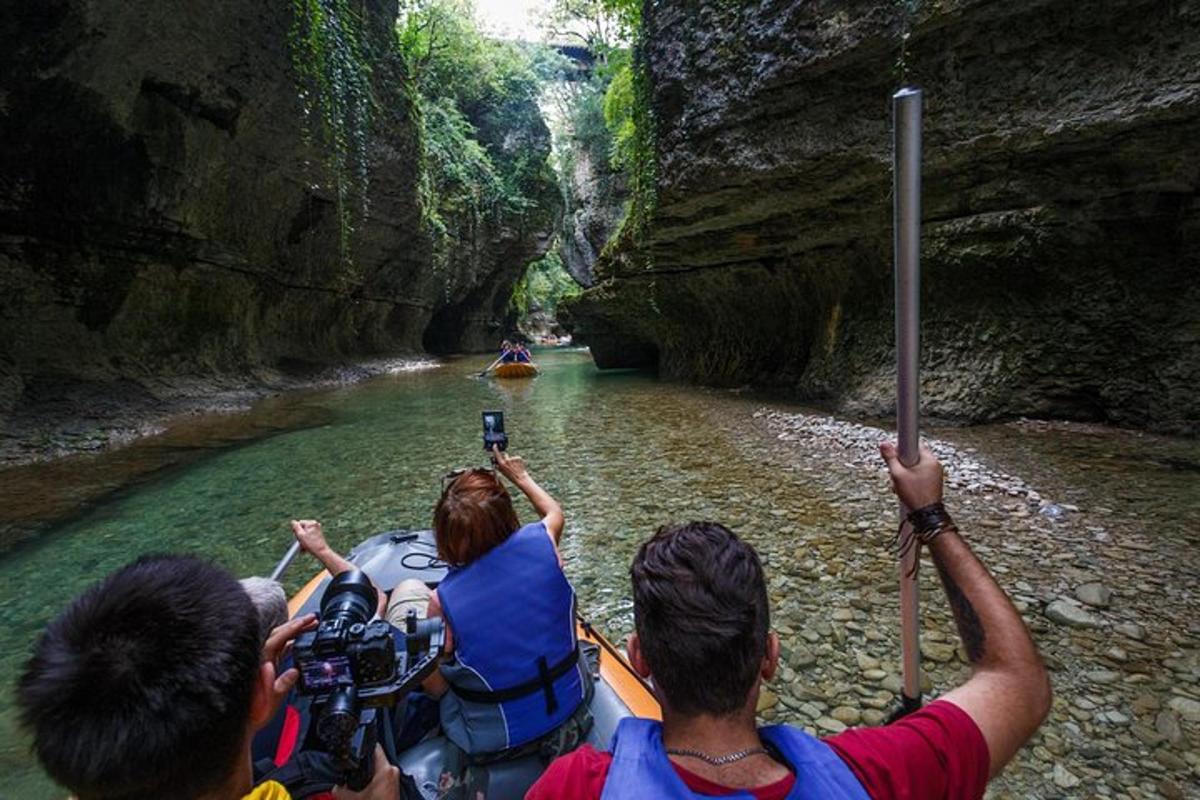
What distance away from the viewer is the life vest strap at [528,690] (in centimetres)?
148

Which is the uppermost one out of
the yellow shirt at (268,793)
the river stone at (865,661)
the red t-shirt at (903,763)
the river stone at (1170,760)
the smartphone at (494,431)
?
the smartphone at (494,431)

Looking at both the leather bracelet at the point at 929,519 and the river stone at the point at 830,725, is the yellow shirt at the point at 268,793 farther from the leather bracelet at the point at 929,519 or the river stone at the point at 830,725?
the river stone at the point at 830,725

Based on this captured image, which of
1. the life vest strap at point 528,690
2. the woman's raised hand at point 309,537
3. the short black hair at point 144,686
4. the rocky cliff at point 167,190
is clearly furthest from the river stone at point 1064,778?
the rocky cliff at point 167,190

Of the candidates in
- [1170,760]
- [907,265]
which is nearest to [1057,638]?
[1170,760]

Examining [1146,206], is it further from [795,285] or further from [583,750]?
[583,750]

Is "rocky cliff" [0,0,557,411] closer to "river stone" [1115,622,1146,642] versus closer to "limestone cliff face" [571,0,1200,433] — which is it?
"limestone cliff face" [571,0,1200,433]

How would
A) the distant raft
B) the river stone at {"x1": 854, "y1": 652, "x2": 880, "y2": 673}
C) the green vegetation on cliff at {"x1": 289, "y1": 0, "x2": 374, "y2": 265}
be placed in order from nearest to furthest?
the river stone at {"x1": 854, "y1": 652, "x2": 880, "y2": 673} → the green vegetation on cliff at {"x1": 289, "y1": 0, "x2": 374, "y2": 265} → the distant raft

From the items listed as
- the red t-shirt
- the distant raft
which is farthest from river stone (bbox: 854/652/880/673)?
the distant raft

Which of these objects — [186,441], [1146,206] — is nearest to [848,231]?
[1146,206]

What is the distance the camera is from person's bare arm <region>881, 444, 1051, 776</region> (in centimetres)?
81

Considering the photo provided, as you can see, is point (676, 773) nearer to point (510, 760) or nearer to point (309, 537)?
point (510, 760)

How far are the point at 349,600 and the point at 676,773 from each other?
0.85 meters

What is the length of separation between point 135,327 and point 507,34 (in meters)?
25.9

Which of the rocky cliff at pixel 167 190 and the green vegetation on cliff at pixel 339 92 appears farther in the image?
the green vegetation on cliff at pixel 339 92
